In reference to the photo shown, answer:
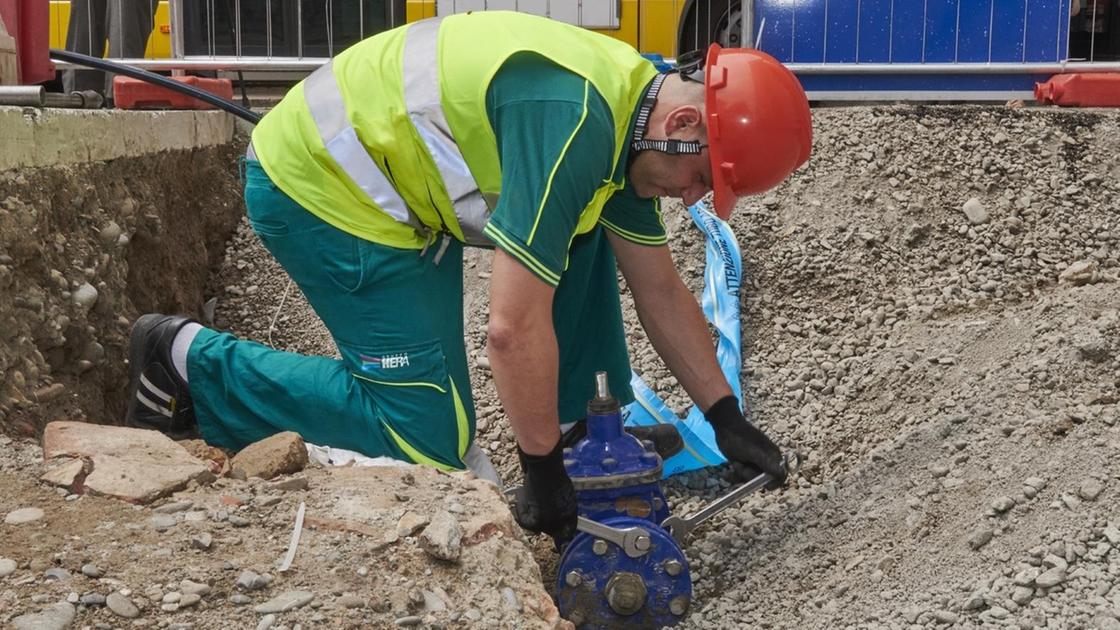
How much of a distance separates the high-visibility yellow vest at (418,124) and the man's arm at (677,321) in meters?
0.36

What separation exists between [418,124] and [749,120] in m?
0.77

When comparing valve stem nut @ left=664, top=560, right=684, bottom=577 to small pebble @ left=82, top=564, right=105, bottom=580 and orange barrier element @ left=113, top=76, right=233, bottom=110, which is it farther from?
orange barrier element @ left=113, top=76, right=233, bottom=110

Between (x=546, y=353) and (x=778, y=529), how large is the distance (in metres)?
1.05

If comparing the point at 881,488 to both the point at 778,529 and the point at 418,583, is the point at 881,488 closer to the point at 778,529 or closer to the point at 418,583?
the point at 778,529

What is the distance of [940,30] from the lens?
5.98m

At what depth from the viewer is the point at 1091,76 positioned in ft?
17.1

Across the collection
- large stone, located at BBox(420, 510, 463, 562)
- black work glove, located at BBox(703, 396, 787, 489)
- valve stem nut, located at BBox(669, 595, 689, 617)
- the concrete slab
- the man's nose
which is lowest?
valve stem nut, located at BBox(669, 595, 689, 617)

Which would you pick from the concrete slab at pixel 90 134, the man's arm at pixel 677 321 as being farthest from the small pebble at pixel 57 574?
the man's arm at pixel 677 321

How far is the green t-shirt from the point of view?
2.40m

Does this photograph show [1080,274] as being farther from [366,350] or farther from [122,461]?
[122,461]

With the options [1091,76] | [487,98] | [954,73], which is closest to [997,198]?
[1091,76]

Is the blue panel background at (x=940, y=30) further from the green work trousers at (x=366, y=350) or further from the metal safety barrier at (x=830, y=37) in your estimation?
the green work trousers at (x=366, y=350)

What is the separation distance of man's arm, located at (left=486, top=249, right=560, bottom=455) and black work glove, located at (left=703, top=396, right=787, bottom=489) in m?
0.70

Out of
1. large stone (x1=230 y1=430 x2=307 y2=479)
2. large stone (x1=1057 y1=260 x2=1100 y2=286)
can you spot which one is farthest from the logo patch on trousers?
large stone (x1=1057 y1=260 x2=1100 y2=286)
